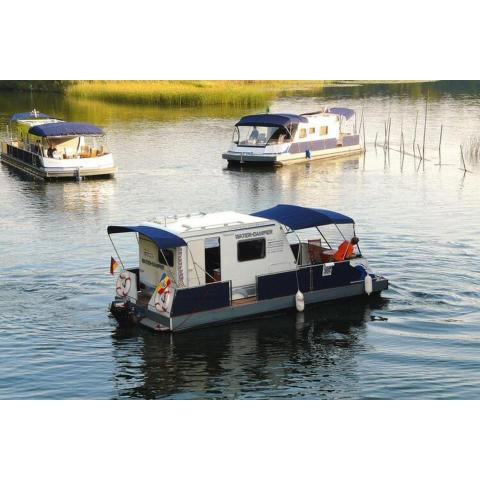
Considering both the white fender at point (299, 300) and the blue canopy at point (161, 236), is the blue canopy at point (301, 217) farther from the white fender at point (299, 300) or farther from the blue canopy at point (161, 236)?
the blue canopy at point (161, 236)

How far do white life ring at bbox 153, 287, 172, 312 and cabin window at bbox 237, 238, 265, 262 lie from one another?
7.43 ft

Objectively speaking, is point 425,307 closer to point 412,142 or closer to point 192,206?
point 192,206

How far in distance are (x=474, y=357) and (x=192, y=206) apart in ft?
73.5

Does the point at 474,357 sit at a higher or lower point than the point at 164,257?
lower

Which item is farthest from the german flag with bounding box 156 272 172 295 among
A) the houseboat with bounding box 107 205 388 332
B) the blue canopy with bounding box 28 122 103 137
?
the blue canopy with bounding box 28 122 103 137

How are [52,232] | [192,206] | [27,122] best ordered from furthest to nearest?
[27,122] → [192,206] → [52,232]

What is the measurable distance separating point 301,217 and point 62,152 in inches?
1112

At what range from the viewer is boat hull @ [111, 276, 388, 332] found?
23828 mm

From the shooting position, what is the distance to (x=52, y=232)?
36719 millimetres

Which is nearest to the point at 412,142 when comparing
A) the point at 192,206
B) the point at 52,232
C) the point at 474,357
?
the point at 192,206

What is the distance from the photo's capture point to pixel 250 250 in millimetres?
25078

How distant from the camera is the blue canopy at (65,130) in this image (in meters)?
50.0

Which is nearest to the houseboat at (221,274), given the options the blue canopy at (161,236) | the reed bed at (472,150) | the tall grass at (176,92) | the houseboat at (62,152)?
the blue canopy at (161,236)

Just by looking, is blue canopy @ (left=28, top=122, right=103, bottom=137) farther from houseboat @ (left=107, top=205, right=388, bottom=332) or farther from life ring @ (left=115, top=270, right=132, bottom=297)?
life ring @ (left=115, top=270, right=132, bottom=297)
